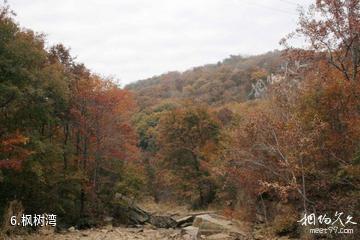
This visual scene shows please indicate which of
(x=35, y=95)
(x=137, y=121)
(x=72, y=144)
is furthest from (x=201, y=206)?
(x=137, y=121)

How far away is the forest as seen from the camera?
16641mm

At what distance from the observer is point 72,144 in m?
30.9

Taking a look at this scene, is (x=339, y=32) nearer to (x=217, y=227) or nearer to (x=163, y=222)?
(x=217, y=227)

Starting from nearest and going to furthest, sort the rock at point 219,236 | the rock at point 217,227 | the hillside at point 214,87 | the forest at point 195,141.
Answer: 1. the forest at point 195,141
2. the rock at point 219,236
3. the rock at point 217,227
4. the hillside at point 214,87

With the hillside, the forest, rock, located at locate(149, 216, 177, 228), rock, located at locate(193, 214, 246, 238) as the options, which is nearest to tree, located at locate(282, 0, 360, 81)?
the forest

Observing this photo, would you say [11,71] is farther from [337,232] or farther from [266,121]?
[337,232]

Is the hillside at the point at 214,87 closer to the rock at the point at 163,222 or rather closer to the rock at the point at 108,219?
the rock at the point at 163,222

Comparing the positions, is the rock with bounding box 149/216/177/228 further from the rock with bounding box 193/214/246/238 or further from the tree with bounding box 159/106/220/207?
the rock with bounding box 193/214/246/238

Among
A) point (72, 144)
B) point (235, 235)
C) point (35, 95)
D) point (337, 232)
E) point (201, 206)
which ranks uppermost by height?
point (35, 95)

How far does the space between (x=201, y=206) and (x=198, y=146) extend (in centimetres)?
584

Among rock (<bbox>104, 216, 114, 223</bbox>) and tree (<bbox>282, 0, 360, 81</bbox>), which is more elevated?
tree (<bbox>282, 0, 360, 81</bbox>)

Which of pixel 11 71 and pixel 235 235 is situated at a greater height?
pixel 11 71

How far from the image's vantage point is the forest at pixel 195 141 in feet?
54.6

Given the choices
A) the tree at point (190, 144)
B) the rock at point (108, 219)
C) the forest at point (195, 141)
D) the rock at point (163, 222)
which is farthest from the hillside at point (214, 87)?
the rock at point (108, 219)
